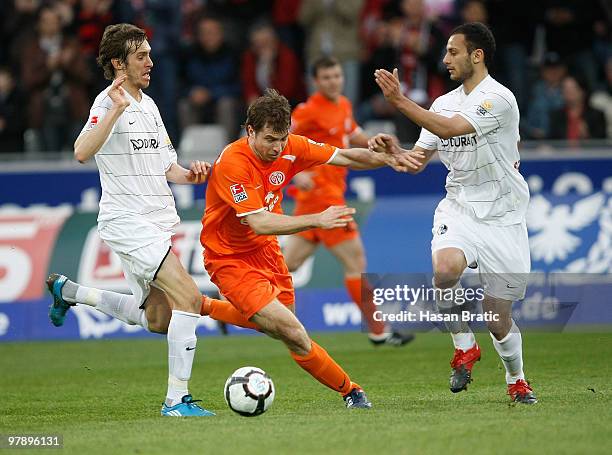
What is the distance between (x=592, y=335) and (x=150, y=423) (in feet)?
19.7

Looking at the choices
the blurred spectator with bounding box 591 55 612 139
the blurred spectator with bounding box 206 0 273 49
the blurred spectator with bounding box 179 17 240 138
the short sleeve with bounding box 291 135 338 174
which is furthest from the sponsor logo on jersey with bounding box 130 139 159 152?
A: the blurred spectator with bounding box 591 55 612 139

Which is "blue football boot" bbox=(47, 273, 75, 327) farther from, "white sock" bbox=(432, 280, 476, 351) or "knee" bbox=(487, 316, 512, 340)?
"knee" bbox=(487, 316, 512, 340)

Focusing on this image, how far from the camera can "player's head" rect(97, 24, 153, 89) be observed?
29.8ft

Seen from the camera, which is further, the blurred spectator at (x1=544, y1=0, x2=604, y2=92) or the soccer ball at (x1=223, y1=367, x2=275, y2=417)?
the blurred spectator at (x1=544, y1=0, x2=604, y2=92)

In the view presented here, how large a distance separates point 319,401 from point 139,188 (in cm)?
216

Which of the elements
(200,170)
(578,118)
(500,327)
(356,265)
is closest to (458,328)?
(500,327)

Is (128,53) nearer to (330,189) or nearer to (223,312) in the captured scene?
(223,312)

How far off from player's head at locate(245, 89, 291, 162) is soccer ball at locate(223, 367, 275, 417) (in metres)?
1.57

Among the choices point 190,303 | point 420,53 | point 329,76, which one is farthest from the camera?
point 420,53

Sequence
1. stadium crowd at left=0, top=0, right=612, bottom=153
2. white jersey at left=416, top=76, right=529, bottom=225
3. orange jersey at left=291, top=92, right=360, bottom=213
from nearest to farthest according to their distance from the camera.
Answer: white jersey at left=416, top=76, right=529, bottom=225 < orange jersey at left=291, top=92, right=360, bottom=213 < stadium crowd at left=0, top=0, right=612, bottom=153

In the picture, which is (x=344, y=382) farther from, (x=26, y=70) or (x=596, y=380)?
(x=26, y=70)

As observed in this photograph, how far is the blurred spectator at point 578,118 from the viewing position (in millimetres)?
16875

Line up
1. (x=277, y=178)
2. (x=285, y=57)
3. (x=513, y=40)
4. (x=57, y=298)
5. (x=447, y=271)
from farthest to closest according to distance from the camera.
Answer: (x=285, y=57) < (x=513, y=40) < (x=57, y=298) < (x=447, y=271) < (x=277, y=178)

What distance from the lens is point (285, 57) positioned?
1764 centimetres
